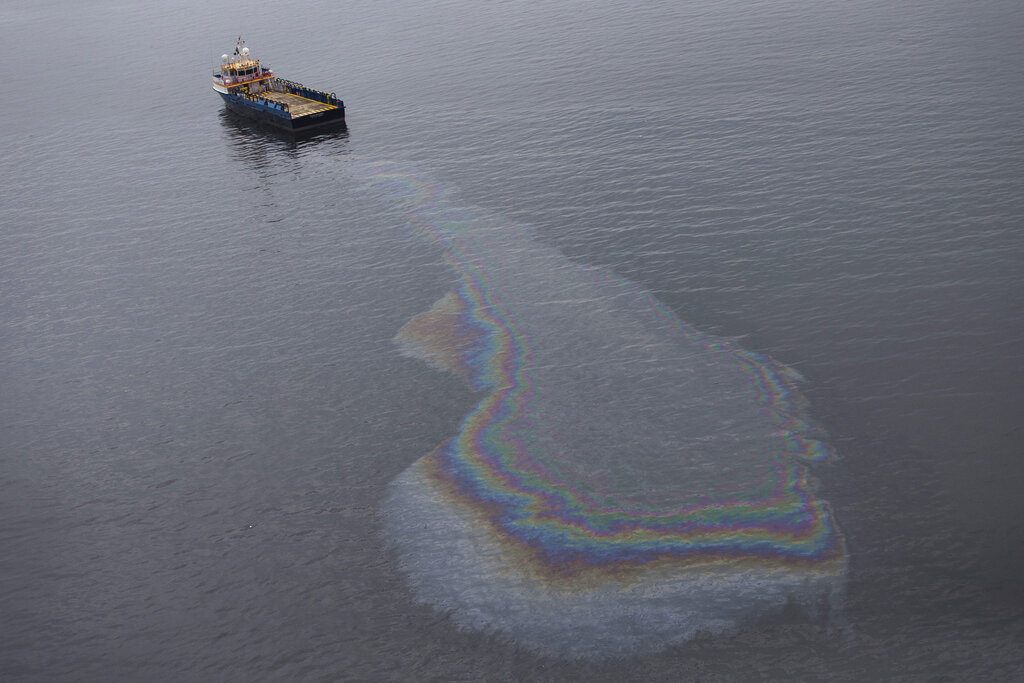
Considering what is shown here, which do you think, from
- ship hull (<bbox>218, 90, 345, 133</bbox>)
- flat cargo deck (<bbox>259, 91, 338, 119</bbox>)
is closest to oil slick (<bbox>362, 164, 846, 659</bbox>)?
ship hull (<bbox>218, 90, 345, 133</bbox>)

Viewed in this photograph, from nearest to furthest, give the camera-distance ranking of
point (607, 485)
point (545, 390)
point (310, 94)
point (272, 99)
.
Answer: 1. point (607, 485)
2. point (545, 390)
3. point (310, 94)
4. point (272, 99)

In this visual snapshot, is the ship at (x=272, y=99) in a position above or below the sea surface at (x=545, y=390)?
above

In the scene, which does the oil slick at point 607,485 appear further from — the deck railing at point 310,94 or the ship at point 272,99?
the deck railing at point 310,94

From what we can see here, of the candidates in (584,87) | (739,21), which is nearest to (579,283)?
(584,87)

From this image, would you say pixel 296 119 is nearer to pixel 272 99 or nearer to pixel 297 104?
pixel 297 104

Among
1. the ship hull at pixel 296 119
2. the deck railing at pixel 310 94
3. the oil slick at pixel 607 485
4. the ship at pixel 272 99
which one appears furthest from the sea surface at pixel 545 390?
the deck railing at pixel 310 94

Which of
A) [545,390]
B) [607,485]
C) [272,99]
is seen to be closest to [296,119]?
[272,99]

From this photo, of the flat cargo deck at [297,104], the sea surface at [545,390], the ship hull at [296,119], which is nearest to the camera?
the sea surface at [545,390]
